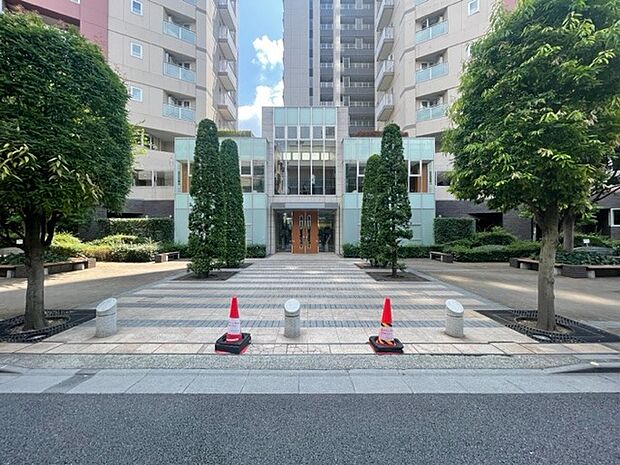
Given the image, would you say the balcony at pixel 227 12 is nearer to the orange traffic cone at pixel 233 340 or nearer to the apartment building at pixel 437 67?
the apartment building at pixel 437 67

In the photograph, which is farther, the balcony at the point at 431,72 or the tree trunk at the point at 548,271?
the balcony at the point at 431,72

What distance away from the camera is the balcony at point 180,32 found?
2736cm

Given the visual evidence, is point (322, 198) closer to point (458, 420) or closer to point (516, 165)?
point (516, 165)

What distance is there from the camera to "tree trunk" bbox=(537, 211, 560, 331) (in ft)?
21.7

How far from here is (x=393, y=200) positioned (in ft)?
44.8

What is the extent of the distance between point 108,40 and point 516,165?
28993 mm

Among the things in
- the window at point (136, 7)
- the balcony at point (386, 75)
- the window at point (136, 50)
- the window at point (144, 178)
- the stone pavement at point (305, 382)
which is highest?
the window at point (136, 7)

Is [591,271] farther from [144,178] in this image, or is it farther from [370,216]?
[144,178]

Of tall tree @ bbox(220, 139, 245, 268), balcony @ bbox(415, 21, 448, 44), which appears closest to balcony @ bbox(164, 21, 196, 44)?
tall tree @ bbox(220, 139, 245, 268)

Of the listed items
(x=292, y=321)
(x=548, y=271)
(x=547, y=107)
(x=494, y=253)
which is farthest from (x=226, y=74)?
(x=548, y=271)

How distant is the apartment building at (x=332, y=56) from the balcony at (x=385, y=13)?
506 inches

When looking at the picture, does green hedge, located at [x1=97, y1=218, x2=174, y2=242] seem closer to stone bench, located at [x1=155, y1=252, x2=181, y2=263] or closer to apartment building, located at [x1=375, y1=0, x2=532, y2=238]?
stone bench, located at [x1=155, y1=252, x2=181, y2=263]

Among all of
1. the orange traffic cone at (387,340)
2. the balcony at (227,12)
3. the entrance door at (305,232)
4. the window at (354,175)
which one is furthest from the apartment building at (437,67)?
the orange traffic cone at (387,340)

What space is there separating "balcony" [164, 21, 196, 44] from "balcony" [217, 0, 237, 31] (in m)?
7.39
